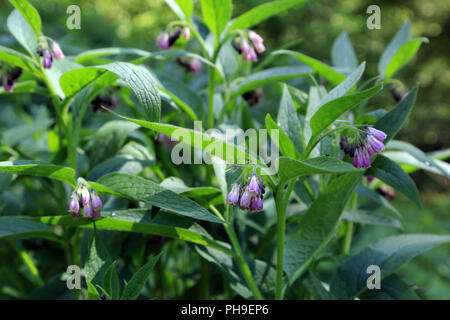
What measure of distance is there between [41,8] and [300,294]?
486 centimetres

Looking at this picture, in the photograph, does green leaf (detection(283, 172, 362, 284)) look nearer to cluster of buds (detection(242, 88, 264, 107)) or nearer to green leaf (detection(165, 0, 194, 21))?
cluster of buds (detection(242, 88, 264, 107))

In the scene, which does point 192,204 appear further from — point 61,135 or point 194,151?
point 61,135

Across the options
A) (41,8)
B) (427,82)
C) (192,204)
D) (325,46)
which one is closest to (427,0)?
(427,82)

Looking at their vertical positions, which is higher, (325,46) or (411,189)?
(325,46)

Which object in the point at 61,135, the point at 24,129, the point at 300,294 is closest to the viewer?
the point at 300,294

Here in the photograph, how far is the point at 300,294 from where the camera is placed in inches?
43.4

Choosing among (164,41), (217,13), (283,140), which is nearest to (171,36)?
(164,41)

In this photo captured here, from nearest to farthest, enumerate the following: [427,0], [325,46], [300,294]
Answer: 1. [300,294]
2. [325,46]
3. [427,0]

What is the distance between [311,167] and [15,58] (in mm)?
666

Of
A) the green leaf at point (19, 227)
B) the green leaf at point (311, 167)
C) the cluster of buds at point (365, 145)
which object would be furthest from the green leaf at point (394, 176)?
the green leaf at point (19, 227)

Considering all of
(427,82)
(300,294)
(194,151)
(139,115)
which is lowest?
(300,294)

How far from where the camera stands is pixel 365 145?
2.77ft

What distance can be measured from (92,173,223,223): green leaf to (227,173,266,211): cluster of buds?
0.05m

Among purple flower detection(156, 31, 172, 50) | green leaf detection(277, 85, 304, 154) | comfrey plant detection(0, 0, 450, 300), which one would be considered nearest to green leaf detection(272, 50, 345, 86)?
comfrey plant detection(0, 0, 450, 300)
